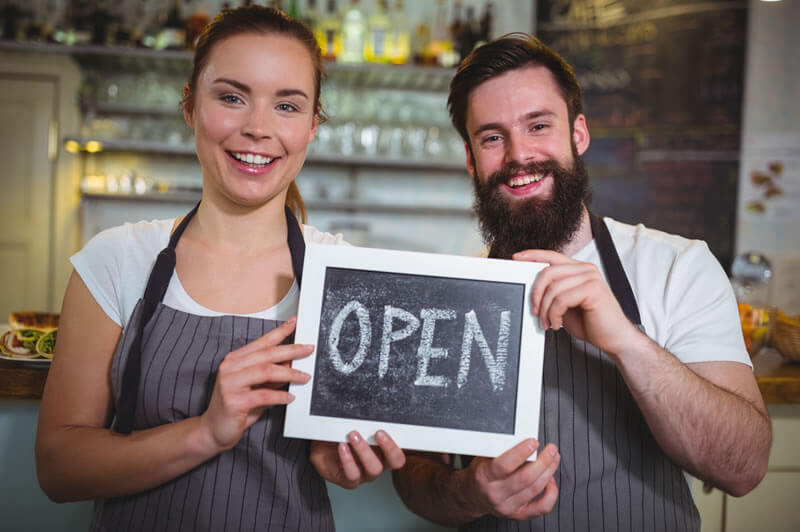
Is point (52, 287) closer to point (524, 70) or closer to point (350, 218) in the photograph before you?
point (350, 218)

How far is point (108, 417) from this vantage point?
1.06 m

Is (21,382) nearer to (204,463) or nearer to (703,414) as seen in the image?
(204,463)

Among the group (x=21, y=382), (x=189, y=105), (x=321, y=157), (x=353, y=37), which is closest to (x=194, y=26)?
(x=353, y=37)

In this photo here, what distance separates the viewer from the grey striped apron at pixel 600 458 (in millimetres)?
1087

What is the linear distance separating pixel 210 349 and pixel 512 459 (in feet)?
1.70

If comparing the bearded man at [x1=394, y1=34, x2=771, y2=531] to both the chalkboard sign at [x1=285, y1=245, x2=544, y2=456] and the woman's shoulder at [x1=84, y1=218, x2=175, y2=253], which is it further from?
the woman's shoulder at [x1=84, y1=218, x2=175, y2=253]

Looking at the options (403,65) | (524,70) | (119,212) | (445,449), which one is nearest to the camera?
(445,449)

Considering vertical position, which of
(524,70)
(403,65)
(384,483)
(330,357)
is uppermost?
(403,65)

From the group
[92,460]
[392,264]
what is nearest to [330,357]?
[392,264]

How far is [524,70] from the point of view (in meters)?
1.33

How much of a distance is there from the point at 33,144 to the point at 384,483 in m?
3.40

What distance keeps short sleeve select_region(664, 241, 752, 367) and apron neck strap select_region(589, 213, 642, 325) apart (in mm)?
65

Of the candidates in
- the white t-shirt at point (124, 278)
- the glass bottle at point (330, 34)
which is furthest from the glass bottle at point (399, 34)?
the white t-shirt at point (124, 278)

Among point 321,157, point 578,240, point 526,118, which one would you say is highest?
point 321,157
